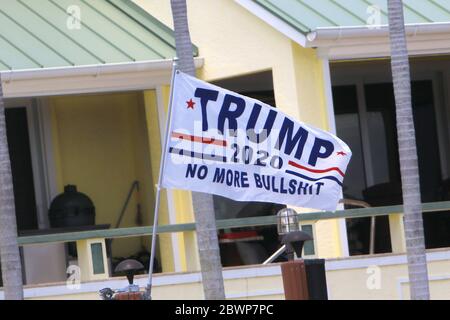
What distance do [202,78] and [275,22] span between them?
4.39ft

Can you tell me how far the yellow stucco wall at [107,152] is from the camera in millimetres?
16297

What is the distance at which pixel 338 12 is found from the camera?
14.2m

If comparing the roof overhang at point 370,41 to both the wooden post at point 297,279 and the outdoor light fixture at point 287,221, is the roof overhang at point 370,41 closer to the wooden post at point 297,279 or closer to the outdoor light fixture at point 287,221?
the outdoor light fixture at point 287,221

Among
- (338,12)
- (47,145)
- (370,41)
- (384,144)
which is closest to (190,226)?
(370,41)

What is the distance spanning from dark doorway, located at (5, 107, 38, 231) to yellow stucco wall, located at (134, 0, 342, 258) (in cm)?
212

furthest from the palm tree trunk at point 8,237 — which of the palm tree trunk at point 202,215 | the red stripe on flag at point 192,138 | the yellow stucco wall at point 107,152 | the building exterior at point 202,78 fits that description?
the yellow stucco wall at point 107,152

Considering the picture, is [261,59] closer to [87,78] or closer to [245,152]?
[87,78]

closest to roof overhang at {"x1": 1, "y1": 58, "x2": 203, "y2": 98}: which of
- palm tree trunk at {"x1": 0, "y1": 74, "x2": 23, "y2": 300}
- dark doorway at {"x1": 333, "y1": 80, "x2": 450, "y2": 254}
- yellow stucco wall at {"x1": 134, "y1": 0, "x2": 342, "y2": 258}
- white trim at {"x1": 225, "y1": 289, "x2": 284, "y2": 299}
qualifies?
yellow stucco wall at {"x1": 134, "y1": 0, "x2": 342, "y2": 258}

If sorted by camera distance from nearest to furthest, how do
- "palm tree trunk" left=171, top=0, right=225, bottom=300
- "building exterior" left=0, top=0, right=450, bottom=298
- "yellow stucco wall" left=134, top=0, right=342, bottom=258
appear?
"palm tree trunk" left=171, top=0, right=225, bottom=300, "building exterior" left=0, top=0, right=450, bottom=298, "yellow stucco wall" left=134, top=0, right=342, bottom=258

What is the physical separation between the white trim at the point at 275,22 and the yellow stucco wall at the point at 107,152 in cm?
299

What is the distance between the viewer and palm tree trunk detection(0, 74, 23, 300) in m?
11.3

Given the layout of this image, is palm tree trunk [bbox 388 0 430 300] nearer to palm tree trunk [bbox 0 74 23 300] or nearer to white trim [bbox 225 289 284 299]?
white trim [bbox 225 289 284 299]
